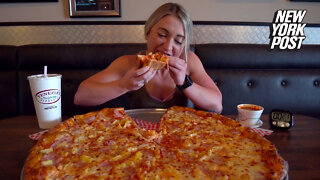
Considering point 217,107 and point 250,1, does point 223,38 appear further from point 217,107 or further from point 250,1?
point 217,107

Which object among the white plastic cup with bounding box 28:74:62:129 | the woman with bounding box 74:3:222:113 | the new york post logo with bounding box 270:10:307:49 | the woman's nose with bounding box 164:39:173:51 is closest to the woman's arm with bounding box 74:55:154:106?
the woman with bounding box 74:3:222:113

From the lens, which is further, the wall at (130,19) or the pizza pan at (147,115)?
the wall at (130,19)

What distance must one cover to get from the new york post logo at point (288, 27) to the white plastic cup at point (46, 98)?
2603 millimetres

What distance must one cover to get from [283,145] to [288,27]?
2367mm

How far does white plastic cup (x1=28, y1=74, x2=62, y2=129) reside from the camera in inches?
49.5

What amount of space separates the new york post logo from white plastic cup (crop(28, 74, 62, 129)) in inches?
102

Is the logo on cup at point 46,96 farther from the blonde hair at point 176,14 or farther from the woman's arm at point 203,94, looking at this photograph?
the blonde hair at point 176,14

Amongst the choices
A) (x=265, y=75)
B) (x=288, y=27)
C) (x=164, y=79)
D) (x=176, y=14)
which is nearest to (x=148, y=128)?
(x=164, y=79)

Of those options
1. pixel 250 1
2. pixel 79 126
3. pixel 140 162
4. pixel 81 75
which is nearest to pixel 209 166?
pixel 140 162

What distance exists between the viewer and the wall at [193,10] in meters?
2.82

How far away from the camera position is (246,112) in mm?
1358

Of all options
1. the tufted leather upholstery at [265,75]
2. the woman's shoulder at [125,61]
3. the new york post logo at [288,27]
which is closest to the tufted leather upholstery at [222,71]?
the tufted leather upholstery at [265,75]

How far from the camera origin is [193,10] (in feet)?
9.50

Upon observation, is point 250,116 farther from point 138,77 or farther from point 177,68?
point 138,77
